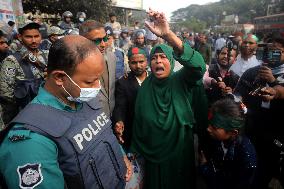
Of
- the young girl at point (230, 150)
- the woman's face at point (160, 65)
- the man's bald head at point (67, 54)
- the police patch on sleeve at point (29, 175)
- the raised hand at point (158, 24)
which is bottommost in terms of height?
the young girl at point (230, 150)

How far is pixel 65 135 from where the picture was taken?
1307mm

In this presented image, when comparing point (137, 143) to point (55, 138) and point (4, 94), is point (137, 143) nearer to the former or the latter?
point (55, 138)

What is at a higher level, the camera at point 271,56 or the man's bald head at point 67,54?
the man's bald head at point 67,54

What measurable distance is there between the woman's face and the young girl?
0.53 m

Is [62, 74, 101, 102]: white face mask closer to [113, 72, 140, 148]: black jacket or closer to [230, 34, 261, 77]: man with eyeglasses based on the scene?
[113, 72, 140, 148]: black jacket

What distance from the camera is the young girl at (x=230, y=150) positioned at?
214cm

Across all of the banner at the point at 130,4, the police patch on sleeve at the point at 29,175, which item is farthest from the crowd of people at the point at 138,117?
the banner at the point at 130,4

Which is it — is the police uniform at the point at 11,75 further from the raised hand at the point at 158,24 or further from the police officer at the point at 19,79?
the raised hand at the point at 158,24

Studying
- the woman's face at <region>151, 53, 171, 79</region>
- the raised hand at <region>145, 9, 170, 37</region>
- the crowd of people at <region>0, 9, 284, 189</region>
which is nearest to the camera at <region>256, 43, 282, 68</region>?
the crowd of people at <region>0, 9, 284, 189</region>

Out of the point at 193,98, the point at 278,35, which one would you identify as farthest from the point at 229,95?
the point at 278,35

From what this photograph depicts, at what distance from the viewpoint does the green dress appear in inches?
95.0

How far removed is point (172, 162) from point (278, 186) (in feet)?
5.82

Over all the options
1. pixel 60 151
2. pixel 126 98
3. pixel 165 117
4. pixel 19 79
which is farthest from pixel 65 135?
pixel 19 79

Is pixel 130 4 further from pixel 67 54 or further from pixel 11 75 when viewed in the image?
pixel 67 54
